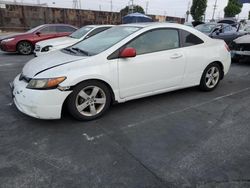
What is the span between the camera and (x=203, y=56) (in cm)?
439

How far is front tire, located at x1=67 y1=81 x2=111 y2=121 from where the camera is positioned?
3238 mm

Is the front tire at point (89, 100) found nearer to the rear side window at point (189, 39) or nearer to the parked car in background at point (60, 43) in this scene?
the rear side window at point (189, 39)

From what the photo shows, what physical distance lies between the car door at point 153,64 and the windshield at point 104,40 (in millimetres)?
278

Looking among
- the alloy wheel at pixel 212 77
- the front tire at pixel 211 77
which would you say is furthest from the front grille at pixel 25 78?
the alloy wheel at pixel 212 77

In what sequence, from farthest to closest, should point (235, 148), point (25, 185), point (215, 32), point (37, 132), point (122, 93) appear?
point (215, 32), point (122, 93), point (37, 132), point (235, 148), point (25, 185)

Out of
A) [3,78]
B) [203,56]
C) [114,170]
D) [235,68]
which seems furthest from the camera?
[235,68]

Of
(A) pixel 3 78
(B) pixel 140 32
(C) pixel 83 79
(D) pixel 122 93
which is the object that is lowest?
(A) pixel 3 78

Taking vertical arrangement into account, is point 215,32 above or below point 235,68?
above

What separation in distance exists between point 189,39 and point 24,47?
8071 millimetres

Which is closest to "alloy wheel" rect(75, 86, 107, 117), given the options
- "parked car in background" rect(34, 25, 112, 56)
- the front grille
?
the front grille

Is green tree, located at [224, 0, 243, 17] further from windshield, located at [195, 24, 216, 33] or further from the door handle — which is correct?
the door handle

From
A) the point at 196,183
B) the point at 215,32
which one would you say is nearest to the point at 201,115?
the point at 196,183

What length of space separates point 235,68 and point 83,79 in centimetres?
582

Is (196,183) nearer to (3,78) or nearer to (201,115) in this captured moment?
(201,115)
